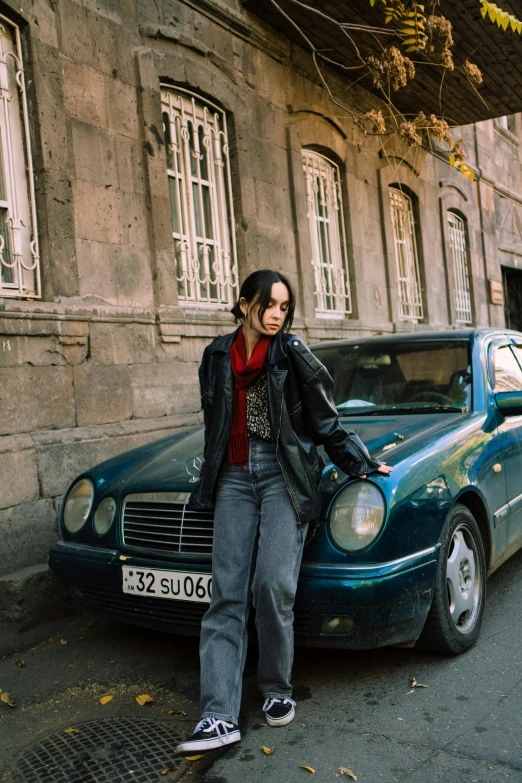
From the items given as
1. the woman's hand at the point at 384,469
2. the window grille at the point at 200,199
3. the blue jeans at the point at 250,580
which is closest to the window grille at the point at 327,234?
the window grille at the point at 200,199

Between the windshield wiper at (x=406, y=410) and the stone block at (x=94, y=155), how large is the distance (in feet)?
10.8

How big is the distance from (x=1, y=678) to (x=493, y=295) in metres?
13.9

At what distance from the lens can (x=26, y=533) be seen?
5.14 m

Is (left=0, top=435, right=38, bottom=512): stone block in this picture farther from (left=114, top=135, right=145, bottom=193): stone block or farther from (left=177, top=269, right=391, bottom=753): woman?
(left=114, top=135, right=145, bottom=193): stone block

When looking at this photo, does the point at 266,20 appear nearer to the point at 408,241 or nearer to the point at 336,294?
the point at 336,294

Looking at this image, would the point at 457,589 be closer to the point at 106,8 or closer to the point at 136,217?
the point at 136,217

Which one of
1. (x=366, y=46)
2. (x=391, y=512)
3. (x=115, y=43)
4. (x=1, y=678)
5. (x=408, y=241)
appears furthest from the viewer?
(x=408, y=241)

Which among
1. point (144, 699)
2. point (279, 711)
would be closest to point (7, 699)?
point (144, 699)

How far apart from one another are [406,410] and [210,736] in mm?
2079

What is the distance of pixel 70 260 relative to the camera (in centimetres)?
595

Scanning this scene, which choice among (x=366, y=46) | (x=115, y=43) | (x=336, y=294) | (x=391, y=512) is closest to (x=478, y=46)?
(x=366, y=46)

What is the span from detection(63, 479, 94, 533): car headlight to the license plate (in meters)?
0.50

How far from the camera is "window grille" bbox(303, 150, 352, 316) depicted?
990cm

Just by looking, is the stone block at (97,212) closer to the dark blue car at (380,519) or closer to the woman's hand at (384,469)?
the dark blue car at (380,519)
